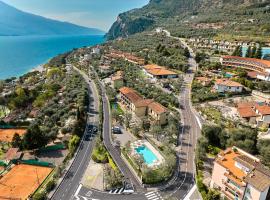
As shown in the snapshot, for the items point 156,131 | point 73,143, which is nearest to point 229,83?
point 156,131

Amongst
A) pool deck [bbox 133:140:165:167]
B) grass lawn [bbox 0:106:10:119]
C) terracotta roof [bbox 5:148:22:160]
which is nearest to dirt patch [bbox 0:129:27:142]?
terracotta roof [bbox 5:148:22:160]

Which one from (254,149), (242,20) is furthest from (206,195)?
(242,20)

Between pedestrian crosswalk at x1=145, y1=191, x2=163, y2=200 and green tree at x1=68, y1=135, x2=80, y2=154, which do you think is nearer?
pedestrian crosswalk at x1=145, y1=191, x2=163, y2=200

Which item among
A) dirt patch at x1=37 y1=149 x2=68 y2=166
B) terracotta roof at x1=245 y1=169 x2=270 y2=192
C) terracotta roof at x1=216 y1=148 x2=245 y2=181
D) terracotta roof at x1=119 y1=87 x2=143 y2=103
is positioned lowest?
dirt patch at x1=37 y1=149 x2=68 y2=166

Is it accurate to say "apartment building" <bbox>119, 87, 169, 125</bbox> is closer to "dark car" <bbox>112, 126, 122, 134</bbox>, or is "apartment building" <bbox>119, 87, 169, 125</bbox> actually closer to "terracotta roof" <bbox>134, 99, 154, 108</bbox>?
"terracotta roof" <bbox>134, 99, 154, 108</bbox>

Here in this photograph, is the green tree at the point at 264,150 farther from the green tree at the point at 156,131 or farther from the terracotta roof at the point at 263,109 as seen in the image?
the green tree at the point at 156,131

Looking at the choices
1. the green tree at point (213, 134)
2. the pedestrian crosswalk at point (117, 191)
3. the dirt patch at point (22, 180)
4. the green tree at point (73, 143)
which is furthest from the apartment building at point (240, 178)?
the dirt patch at point (22, 180)
